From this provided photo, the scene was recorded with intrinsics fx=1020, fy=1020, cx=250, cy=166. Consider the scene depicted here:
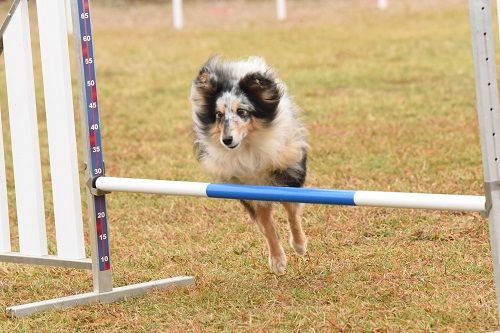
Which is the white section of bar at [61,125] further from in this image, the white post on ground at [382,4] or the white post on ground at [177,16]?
the white post on ground at [382,4]

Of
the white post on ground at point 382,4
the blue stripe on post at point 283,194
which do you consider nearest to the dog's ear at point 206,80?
the blue stripe on post at point 283,194

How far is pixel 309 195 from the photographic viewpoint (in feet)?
12.8

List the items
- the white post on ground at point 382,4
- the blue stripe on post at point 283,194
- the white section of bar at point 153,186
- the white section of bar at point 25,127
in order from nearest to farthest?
the blue stripe on post at point 283,194
the white section of bar at point 153,186
the white section of bar at point 25,127
the white post on ground at point 382,4

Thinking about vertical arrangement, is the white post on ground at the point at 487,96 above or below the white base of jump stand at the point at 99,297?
above

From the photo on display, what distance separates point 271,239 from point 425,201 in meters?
1.48

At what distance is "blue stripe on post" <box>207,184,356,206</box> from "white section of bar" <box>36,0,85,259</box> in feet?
2.59

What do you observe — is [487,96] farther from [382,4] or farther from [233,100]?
[382,4]

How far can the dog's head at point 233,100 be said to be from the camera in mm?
4500

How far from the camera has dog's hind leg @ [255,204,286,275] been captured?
16.1ft

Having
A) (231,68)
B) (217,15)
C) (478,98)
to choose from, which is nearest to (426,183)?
(231,68)

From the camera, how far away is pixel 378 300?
4.27 metres

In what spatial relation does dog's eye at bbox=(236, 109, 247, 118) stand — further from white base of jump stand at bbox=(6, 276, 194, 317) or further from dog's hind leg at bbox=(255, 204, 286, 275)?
white base of jump stand at bbox=(6, 276, 194, 317)

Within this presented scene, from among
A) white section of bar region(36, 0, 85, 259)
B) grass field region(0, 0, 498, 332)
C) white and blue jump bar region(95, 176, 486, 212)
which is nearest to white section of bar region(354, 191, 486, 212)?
white and blue jump bar region(95, 176, 486, 212)

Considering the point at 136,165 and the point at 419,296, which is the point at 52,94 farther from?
the point at 136,165
